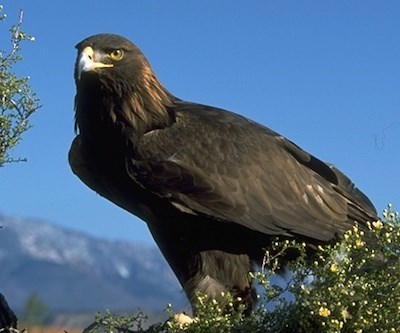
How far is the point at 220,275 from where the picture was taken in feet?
21.8

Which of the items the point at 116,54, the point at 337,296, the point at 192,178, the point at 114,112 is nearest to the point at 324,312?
the point at 337,296

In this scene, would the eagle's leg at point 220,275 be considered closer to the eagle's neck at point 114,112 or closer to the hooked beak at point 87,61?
Result: the eagle's neck at point 114,112

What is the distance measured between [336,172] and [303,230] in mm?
843

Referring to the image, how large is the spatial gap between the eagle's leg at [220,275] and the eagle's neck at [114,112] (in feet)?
2.75

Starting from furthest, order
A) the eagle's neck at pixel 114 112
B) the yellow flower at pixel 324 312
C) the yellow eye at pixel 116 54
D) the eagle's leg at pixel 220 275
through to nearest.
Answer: the yellow eye at pixel 116 54
the eagle's neck at pixel 114 112
the eagle's leg at pixel 220 275
the yellow flower at pixel 324 312

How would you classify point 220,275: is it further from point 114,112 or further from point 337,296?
point 337,296

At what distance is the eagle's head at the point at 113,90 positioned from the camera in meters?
6.84

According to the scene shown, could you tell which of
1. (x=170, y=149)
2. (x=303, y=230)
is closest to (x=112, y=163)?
(x=170, y=149)

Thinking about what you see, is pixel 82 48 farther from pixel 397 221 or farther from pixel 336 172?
pixel 397 221

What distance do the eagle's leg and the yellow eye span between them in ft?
4.46

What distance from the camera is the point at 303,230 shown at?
6.81 meters

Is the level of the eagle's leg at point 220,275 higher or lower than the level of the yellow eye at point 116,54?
lower

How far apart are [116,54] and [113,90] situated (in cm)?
25

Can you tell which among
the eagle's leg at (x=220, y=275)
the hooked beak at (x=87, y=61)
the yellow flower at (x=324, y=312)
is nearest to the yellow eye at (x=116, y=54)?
→ the hooked beak at (x=87, y=61)
